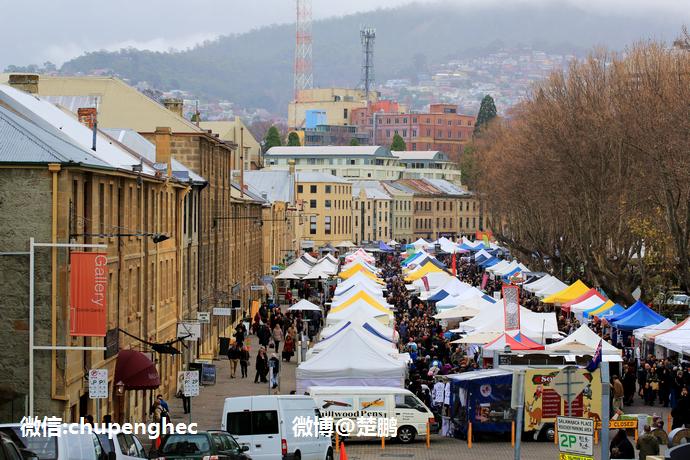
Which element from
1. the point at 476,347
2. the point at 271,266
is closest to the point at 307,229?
the point at 271,266

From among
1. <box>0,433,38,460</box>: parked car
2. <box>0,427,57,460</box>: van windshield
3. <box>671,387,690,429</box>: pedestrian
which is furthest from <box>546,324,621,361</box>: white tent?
<box>0,433,38,460</box>: parked car

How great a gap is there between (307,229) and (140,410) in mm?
111205

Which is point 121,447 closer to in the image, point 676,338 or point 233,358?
point 676,338

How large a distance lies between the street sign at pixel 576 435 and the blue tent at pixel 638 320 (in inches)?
913

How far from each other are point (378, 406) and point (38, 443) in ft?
47.6

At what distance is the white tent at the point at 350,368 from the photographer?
101 ft

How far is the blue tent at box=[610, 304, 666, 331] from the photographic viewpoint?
3963cm

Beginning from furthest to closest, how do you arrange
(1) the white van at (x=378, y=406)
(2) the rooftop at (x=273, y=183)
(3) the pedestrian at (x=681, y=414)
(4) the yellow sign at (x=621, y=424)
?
(2) the rooftop at (x=273, y=183) < (3) the pedestrian at (x=681, y=414) < (1) the white van at (x=378, y=406) < (4) the yellow sign at (x=621, y=424)

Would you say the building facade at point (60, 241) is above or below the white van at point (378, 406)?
above

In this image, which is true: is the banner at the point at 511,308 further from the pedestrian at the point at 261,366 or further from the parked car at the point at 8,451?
the parked car at the point at 8,451

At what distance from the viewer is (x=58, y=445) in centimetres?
1452

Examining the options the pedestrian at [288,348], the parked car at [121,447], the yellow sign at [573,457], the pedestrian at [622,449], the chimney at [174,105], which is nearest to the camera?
the yellow sign at [573,457]

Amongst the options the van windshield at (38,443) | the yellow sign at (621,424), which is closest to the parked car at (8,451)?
the van windshield at (38,443)

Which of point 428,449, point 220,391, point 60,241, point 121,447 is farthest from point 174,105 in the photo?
point 121,447
